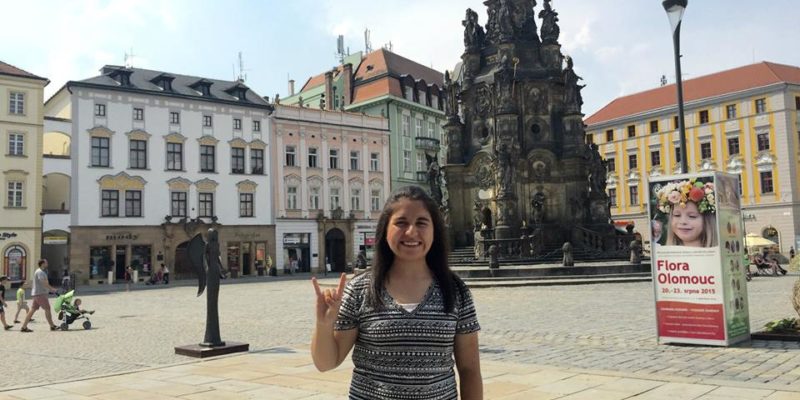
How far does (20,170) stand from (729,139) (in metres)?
53.1

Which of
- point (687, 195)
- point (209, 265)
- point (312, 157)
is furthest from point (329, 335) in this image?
point (312, 157)

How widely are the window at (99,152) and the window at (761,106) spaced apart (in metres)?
49.2

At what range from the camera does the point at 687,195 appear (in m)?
10.5

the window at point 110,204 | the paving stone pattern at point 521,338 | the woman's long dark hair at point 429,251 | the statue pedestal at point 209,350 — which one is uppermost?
the window at point 110,204

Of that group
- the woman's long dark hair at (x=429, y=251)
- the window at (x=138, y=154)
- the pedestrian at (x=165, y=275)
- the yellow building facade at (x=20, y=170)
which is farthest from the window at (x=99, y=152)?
the woman's long dark hair at (x=429, y=251)

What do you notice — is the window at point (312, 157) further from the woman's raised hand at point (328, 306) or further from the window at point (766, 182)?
the woman's raised hand at point (328, 306)

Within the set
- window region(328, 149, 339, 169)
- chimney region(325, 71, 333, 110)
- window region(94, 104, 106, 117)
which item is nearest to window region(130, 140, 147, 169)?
window region(94, 104, 106, 117)

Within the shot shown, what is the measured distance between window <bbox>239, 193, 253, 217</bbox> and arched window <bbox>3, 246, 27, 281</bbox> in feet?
48.9

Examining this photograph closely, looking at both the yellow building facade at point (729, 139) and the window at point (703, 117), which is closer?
the yellow building facade at point (729, 139)

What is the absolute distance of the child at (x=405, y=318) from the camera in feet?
9.84

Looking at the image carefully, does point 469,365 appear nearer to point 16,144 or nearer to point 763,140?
point 16,144

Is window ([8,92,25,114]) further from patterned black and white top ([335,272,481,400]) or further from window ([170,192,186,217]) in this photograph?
patterned black and white top ([335,272,481,400])

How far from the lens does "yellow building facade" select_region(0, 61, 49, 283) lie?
42.1m

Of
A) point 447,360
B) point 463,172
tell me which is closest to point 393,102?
point 463,172
